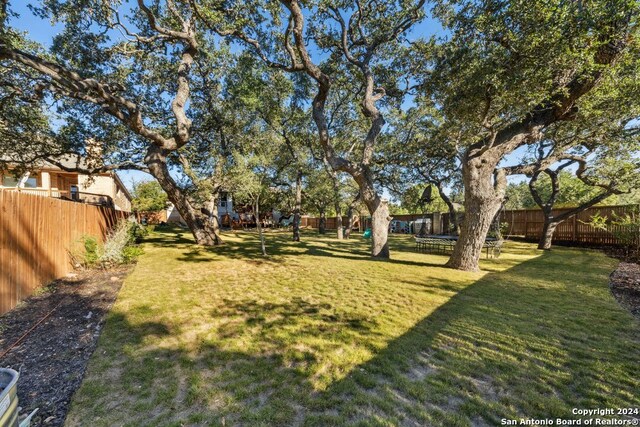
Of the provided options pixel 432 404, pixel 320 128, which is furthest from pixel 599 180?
pixel 432 404

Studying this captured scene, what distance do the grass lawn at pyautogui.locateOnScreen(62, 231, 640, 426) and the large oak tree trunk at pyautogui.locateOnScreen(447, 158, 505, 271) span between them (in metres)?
1.73

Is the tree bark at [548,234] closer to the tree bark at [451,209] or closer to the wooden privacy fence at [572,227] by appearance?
the wooden privacy fence at [572,227]

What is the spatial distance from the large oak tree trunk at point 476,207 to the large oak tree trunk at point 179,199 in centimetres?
1057

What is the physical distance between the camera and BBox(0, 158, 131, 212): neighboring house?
491 inches

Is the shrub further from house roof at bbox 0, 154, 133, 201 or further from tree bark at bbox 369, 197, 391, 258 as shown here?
tree bark at bbox 369, 197, 391, 258

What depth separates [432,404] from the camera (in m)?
2.18

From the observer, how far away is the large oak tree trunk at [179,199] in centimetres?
984

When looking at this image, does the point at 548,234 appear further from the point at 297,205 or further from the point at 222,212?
the point at 222,212

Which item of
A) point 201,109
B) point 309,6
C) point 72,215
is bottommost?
point 72,215

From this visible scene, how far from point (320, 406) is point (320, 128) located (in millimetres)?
8470

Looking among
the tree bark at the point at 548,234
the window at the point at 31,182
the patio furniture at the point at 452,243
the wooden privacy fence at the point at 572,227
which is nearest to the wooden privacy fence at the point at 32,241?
the patio furniture at the point at 452,243

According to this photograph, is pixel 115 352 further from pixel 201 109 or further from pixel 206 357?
pixel 201 109

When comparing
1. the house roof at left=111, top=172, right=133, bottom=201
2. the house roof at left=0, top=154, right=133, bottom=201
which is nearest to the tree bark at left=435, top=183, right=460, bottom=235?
the house roof at left=0, top=154, right=133, bottom=201

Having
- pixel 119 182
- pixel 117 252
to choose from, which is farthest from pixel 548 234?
pixel 119 182
